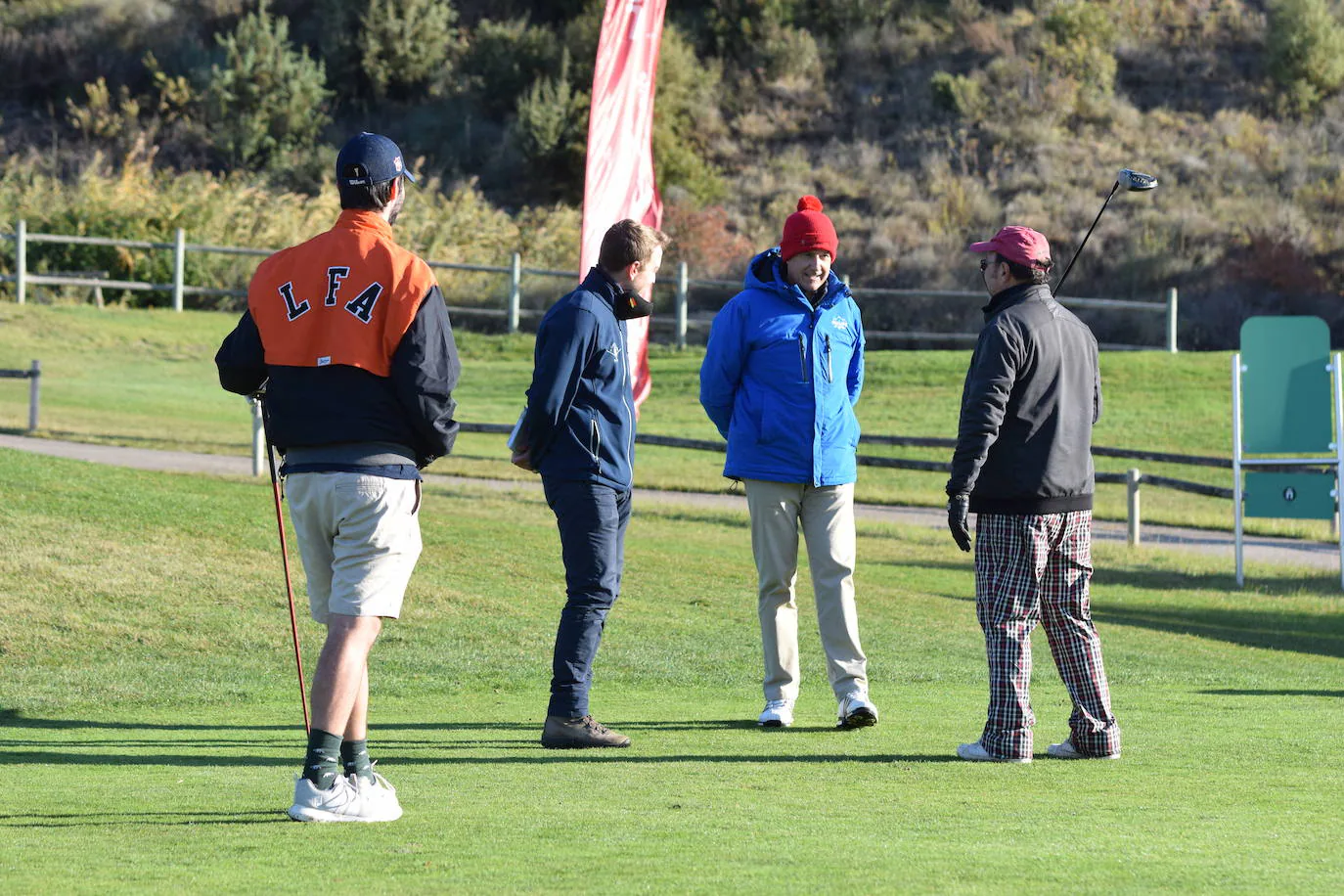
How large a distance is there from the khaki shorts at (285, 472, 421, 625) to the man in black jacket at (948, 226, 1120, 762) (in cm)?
218

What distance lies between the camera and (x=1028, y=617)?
6625mm

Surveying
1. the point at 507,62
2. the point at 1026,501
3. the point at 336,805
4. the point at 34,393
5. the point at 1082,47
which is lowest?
the point at 336,805

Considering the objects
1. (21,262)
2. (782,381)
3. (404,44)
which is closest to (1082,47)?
(404,44)

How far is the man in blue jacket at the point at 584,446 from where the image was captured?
6.79 m

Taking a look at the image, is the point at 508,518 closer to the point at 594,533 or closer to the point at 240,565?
the point at 240,565

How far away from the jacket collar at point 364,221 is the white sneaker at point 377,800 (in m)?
1.67

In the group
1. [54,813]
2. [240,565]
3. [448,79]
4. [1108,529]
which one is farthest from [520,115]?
[54,813]

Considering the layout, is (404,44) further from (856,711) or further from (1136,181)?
(856,711)

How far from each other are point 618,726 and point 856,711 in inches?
40.5

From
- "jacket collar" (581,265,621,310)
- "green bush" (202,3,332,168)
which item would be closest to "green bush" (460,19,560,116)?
"green bush" (202,3,332,168)

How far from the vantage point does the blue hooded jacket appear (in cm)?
735

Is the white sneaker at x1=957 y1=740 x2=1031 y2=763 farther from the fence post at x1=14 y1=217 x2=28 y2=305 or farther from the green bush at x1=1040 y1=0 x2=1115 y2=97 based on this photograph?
the green bush at x1=1040 y1=0 x2=1115 y2=97

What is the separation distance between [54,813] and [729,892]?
2286mm

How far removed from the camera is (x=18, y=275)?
32.0 meters
